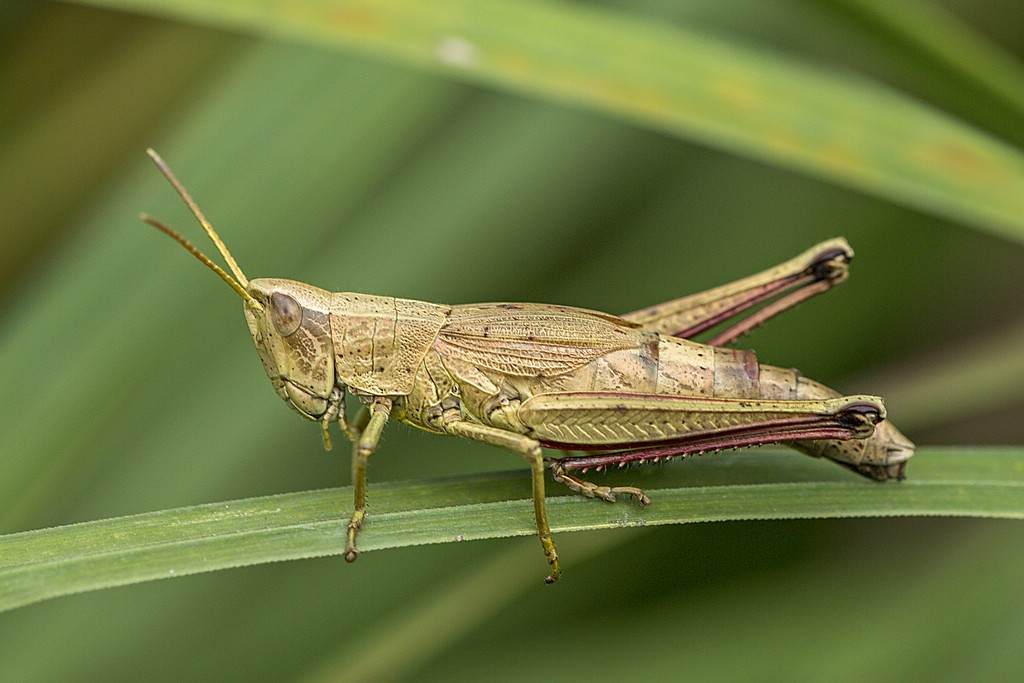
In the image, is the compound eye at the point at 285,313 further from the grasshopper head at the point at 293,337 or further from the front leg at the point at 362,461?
the front leg at the point at 362,461

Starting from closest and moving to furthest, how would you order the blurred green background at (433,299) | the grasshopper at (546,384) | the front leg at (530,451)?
the front leg at (530,451) → the grasshopper at (546,384) → the blurred green background at (433,299)

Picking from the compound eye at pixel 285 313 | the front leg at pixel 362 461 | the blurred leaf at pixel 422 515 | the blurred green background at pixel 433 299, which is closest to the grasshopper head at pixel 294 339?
the compound eye at pixel 285 313

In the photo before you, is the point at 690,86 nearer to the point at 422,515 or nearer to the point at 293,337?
the point at 293,337

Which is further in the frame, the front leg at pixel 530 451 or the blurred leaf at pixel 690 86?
the blurred leaf at pixel 690 86

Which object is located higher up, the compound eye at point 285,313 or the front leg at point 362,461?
the compound eye at point 285,313

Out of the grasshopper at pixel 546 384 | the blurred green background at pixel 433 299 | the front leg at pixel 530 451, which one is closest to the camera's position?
the front leg at pixel 530 451

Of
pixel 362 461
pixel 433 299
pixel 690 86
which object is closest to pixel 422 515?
pixel 362 461

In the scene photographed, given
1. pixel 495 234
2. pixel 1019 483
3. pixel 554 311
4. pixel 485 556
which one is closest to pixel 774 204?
pixel 495 234
